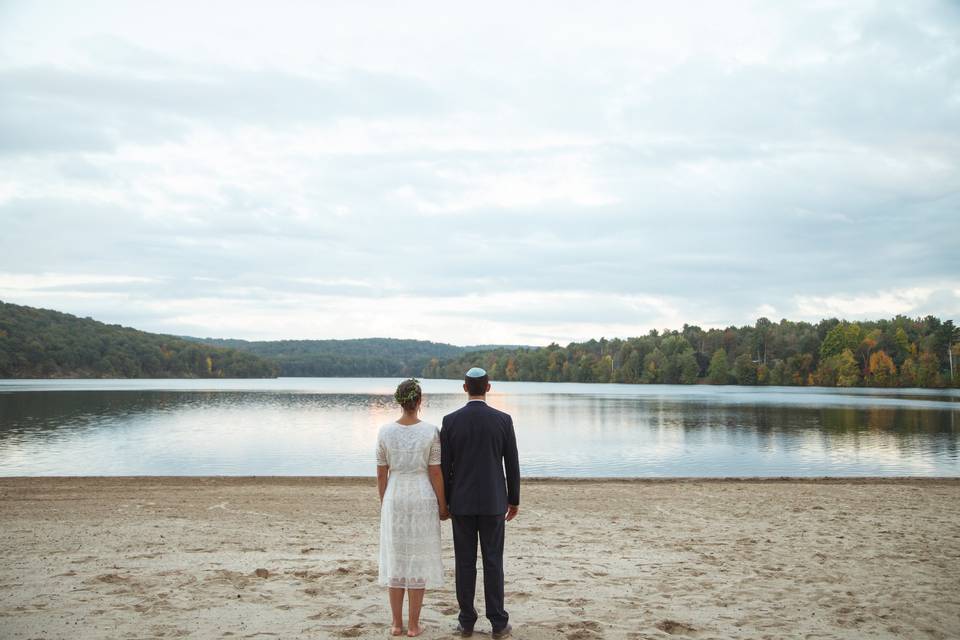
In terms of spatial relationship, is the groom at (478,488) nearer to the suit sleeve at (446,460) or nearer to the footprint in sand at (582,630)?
the suit sleeve at (446,460)

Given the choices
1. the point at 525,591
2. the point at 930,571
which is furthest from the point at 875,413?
the point at 525,591

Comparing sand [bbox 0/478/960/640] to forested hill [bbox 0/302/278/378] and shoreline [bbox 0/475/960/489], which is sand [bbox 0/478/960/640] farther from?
Answer: forested hill [bbox 0/302/278/378]

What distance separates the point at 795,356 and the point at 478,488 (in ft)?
457

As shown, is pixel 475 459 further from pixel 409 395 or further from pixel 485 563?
pixel 485 563

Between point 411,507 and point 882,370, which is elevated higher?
point 411,507

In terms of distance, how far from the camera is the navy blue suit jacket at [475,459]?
578 cm

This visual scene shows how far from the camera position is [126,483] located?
17.5m

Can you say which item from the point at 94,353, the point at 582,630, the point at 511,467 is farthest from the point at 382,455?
the point at 94,353

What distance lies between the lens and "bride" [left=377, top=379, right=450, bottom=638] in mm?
5719

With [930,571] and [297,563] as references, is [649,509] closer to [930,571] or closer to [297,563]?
[930,571]

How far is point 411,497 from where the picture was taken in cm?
575

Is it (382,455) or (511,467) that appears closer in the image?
(382,455)

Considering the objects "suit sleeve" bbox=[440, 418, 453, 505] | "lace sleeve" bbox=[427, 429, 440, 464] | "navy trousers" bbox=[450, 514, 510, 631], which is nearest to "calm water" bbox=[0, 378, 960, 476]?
"navy trousers" bbox=[450, 514, 510, 631]

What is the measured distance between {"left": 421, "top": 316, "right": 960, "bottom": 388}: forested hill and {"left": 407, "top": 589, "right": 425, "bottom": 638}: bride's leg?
125417 millimetres
